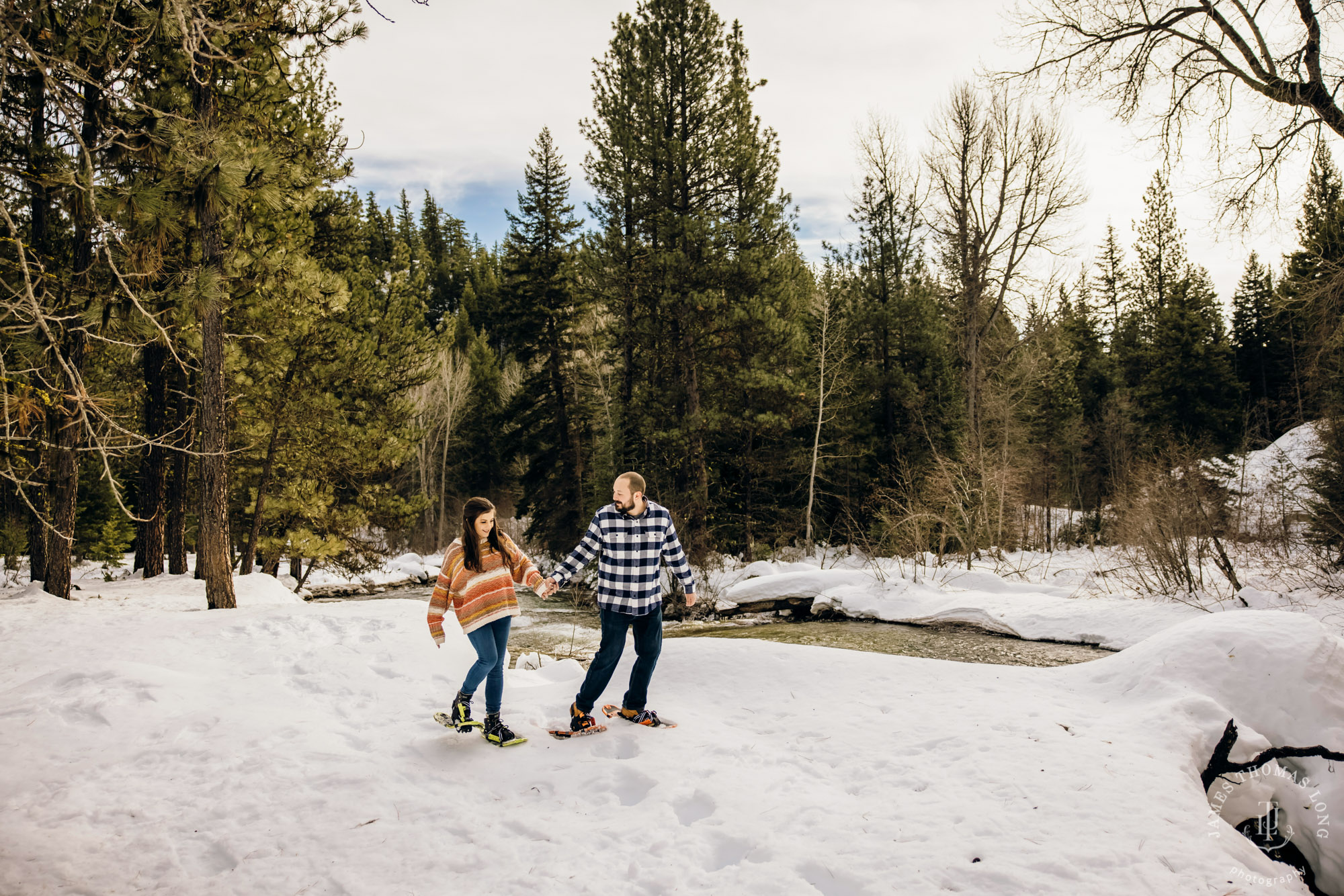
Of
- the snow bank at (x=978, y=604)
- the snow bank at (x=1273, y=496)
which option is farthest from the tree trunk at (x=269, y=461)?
the snow bank at (x=1273, y=496)

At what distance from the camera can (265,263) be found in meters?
11.7

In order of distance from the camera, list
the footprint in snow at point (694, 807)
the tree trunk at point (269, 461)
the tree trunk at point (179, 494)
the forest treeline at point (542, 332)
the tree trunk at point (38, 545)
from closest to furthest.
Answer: the footprint in snow at point (694, 807) < the forest treeline at point (542, 332) < the tree trunk at point (38, 545) < the tree trunk at point (179, 494) < the tree trunk at point (269, 461)

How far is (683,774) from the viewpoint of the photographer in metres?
4.08

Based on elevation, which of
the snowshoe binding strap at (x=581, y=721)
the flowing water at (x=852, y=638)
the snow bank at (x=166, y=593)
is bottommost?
the flowing water at (x=852, y=638)

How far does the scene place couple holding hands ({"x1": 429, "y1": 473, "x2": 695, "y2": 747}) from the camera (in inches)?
179

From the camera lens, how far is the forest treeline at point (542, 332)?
817 cm

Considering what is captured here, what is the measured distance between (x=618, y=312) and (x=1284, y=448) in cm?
2806

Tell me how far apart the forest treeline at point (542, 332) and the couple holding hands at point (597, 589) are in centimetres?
194

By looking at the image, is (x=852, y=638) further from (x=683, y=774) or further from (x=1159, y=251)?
(x=1159, y=251)

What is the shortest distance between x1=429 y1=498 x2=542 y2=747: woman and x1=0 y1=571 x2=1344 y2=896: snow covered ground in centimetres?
25

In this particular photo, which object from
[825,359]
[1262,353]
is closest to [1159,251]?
[1262,353]

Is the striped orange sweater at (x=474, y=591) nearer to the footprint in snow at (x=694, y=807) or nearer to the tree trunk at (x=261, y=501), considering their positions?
the footprint in snow at (x=694, y=807)

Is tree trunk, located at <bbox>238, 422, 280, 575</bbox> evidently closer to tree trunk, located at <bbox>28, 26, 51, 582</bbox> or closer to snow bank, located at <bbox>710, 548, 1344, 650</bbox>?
tree trunk, located at <bbox>28, 26, 51, 582</bbox>

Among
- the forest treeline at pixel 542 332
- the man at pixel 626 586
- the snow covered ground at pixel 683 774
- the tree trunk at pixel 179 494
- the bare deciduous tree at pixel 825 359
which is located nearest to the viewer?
the snow covered ground at pixel 683 774
